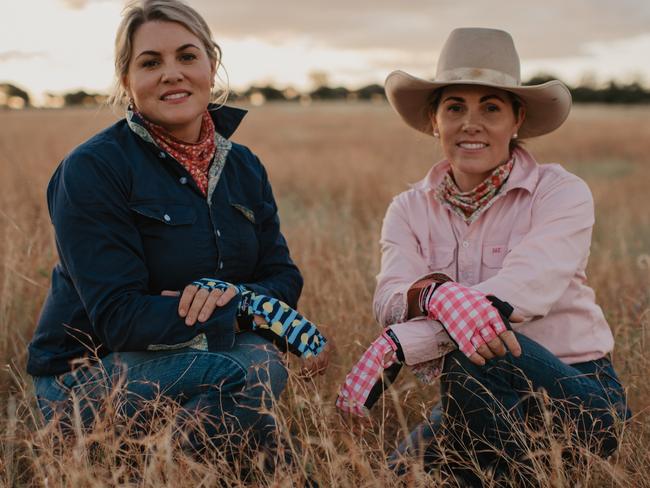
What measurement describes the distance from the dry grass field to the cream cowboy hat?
565 mm

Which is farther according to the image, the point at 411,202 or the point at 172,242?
the point at 411,202

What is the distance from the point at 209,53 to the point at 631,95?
63.8m

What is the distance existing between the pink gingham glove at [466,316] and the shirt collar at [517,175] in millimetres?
576

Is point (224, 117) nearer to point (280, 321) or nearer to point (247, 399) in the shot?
point (280, 321)

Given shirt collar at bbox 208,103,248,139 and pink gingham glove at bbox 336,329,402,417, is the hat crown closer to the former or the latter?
shirt collar at bbox 208,103,248,139

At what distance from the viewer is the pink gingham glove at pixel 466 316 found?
2.21m

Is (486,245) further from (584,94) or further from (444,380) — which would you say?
(584,94)

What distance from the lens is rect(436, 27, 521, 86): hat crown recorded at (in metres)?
2.71

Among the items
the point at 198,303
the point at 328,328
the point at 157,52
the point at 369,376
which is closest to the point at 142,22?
the point at 157,52

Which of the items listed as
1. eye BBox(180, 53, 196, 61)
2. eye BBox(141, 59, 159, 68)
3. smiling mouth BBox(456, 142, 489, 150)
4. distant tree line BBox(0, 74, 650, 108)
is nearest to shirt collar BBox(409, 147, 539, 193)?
smiling mouth BBox(456, 142, 489, 150)

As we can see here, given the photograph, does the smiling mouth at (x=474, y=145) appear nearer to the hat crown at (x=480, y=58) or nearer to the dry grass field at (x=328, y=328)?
the hat crown at (x=480, y=58)

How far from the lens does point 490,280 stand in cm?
244

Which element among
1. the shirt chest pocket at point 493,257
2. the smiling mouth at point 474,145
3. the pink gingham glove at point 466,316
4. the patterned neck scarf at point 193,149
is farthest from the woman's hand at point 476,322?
the patterned neck scarf at point 193,149

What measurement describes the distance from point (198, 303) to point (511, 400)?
1.12 m
